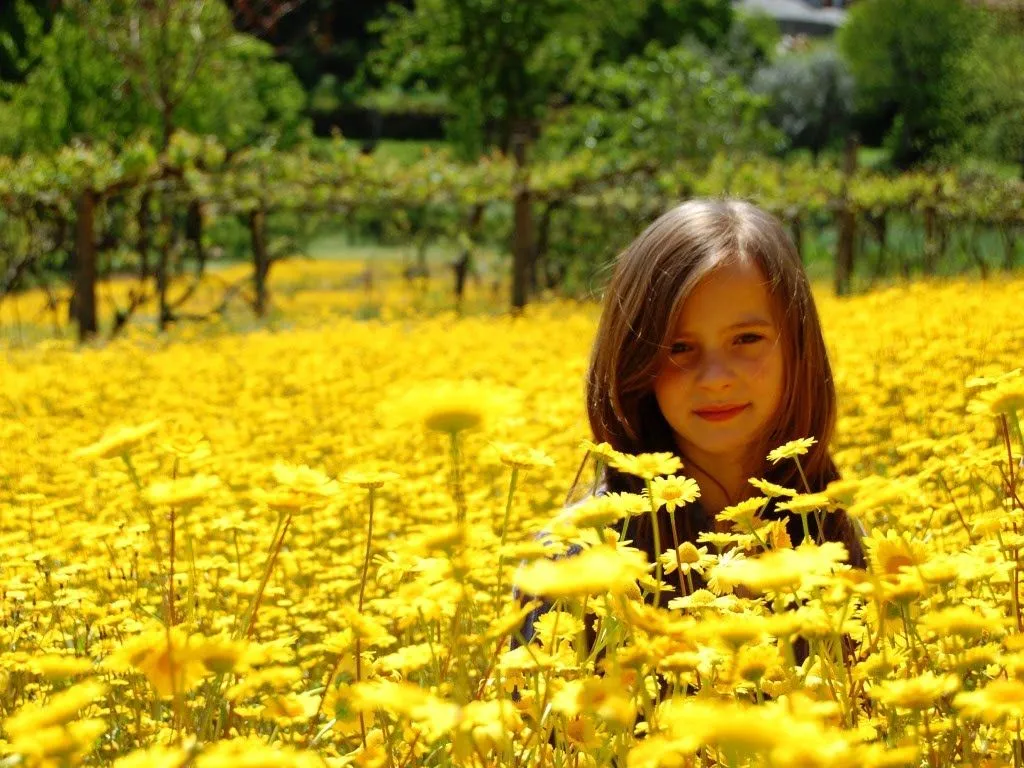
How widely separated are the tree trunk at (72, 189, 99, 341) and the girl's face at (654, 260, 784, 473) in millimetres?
8409

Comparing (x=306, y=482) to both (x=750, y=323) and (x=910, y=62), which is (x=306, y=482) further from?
(x=910, y=62)

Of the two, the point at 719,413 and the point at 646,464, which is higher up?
the point at 646,464

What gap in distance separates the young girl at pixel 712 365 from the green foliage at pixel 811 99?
37197mm

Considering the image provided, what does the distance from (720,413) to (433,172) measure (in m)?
10.1

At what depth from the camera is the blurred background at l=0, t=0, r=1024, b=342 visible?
11.7m

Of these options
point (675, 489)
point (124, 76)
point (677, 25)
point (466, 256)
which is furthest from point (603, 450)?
point (677, 25)

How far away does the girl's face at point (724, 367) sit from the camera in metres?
2.19

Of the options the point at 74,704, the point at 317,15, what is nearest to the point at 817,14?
the point at 317,15

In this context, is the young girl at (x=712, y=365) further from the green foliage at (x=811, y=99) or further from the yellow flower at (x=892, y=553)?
the green foliage at (x=811, y=99)

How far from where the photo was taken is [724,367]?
2.19 meters

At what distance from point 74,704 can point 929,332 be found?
5111 mm

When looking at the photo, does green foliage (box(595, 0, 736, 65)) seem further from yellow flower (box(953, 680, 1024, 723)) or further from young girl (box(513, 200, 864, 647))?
yellow flower (box(953, 680, 1024, 723))

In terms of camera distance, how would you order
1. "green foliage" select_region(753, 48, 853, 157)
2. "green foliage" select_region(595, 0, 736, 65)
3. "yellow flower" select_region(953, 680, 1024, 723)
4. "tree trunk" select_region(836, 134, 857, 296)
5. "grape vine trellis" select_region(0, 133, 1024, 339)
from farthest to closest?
"green foliage" select_region(595, 0, 736, 65) < "green foliage" select_region(753, 48, 853, 157) < "tree trunk" select_region(836, 134, 857, 296) < "grape vine trellis" select_region(0, 133, 1024, 339) < "yellow flower" select_region(953, 680, 1024, 723)

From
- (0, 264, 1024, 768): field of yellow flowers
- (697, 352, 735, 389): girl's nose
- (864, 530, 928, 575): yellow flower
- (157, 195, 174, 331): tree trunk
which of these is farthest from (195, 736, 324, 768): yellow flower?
(157, 195, 174, 331): tree trunk
